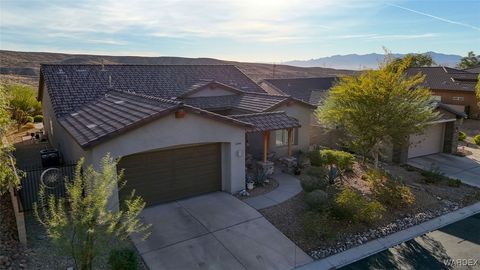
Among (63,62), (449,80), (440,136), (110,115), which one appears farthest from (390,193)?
(63,62)

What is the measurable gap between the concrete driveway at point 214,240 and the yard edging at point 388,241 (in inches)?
23.7

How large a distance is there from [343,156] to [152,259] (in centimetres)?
1123

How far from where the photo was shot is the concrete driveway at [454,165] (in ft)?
60.0

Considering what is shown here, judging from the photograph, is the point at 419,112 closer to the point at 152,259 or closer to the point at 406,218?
the point at 406,218

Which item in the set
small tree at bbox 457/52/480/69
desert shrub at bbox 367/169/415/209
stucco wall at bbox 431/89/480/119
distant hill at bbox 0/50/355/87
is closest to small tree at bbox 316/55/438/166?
desert shrub at bbox 367/169/415/209

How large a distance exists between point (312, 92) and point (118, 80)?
17161 millimetres

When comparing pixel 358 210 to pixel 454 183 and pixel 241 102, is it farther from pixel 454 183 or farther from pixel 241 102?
pixel 241 102

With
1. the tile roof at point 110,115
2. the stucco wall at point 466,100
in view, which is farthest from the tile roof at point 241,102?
the stucco wall at point 466,100

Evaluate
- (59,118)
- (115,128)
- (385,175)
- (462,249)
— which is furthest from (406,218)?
(59,118)

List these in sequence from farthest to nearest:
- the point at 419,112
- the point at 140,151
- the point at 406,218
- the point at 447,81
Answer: the point at 447,81, the point at 419,112, the point at 406,218, the point at 140,151

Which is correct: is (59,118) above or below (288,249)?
above

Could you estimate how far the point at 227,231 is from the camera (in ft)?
36.1

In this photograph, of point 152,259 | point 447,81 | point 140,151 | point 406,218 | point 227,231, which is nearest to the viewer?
point 152,259

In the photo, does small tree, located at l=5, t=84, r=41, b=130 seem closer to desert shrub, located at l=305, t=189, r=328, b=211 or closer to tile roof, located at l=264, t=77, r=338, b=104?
tile roof, located at l=264, t=77, r=338, b=104
